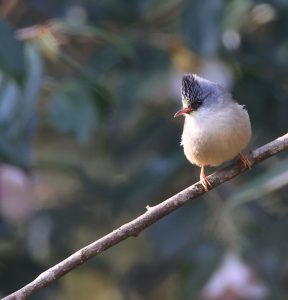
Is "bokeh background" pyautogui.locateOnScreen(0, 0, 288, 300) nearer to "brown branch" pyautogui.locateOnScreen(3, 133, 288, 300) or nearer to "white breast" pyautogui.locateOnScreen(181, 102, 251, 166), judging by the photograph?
"white breast" pyautogui.locateOnScreen(181, 102, 251, 166)

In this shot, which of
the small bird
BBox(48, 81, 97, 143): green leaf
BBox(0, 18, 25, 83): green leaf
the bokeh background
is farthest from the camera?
BBox(48, 81, 97, 143): green leaf

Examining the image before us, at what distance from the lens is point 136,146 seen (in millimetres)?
5352

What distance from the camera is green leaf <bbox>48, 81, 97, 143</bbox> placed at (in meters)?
4.32

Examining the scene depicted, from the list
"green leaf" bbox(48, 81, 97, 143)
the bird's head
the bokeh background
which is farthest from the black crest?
"green leaf" bbox(48, 81, 97, 143)

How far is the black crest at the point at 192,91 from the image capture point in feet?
11.1

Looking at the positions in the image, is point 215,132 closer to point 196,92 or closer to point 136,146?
point 196,92

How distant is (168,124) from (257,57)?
2.10 ft

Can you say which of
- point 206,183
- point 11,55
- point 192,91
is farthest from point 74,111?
point 206,183

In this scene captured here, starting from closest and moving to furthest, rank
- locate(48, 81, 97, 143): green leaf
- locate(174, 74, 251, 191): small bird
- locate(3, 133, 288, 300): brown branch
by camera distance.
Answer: locate(3, 133, 288, 300): brown branch < locate(174, 74, 251, 191): small bird < locate(48, 81, 97, 143): green leaf

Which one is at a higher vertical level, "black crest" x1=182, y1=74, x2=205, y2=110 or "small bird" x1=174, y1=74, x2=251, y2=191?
"black crest" x1=182, y1=74, x2=205, y2=110

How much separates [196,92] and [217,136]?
1.22 ft

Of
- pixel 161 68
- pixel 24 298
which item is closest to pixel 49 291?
pixel 161 68

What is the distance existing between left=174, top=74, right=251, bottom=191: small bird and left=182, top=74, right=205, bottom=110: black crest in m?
0.03

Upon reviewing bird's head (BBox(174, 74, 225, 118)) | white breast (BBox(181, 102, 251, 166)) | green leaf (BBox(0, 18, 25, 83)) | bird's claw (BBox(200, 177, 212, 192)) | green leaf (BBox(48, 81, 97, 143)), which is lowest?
bird's claw (BBox(200, 177, 212, 192))
